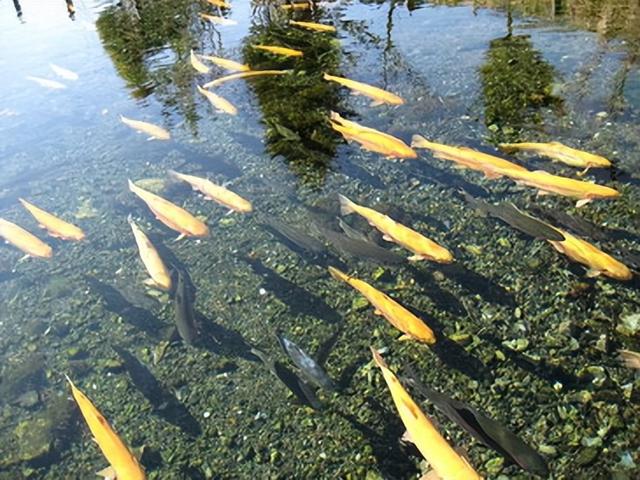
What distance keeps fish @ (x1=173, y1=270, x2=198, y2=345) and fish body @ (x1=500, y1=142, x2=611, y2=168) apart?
4542 mm

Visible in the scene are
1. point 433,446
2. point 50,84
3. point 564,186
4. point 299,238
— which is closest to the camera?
point 433,446

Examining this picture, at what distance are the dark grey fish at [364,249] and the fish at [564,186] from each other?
69.7 inches

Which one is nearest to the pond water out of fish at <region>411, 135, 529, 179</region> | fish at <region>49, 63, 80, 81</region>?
fish at <region>411, 135, 529, 179</region>

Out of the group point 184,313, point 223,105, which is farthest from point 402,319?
point 223,105

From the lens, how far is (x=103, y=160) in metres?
8.84

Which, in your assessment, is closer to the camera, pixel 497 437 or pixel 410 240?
pixel 497 437

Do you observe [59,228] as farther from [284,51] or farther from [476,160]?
[284,51]

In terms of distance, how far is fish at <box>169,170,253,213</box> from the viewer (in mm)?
6371

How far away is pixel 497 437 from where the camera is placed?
3.59 meters

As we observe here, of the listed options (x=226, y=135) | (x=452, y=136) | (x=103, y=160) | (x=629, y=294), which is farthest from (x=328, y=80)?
(x=629, y=294)

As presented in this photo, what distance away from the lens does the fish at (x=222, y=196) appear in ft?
20.9

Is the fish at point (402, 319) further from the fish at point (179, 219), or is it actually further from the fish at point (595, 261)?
the fish at point (179, 219)

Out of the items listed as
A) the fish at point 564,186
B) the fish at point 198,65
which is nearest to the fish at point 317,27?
the fish at point 198,65

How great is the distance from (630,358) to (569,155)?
2.90m
